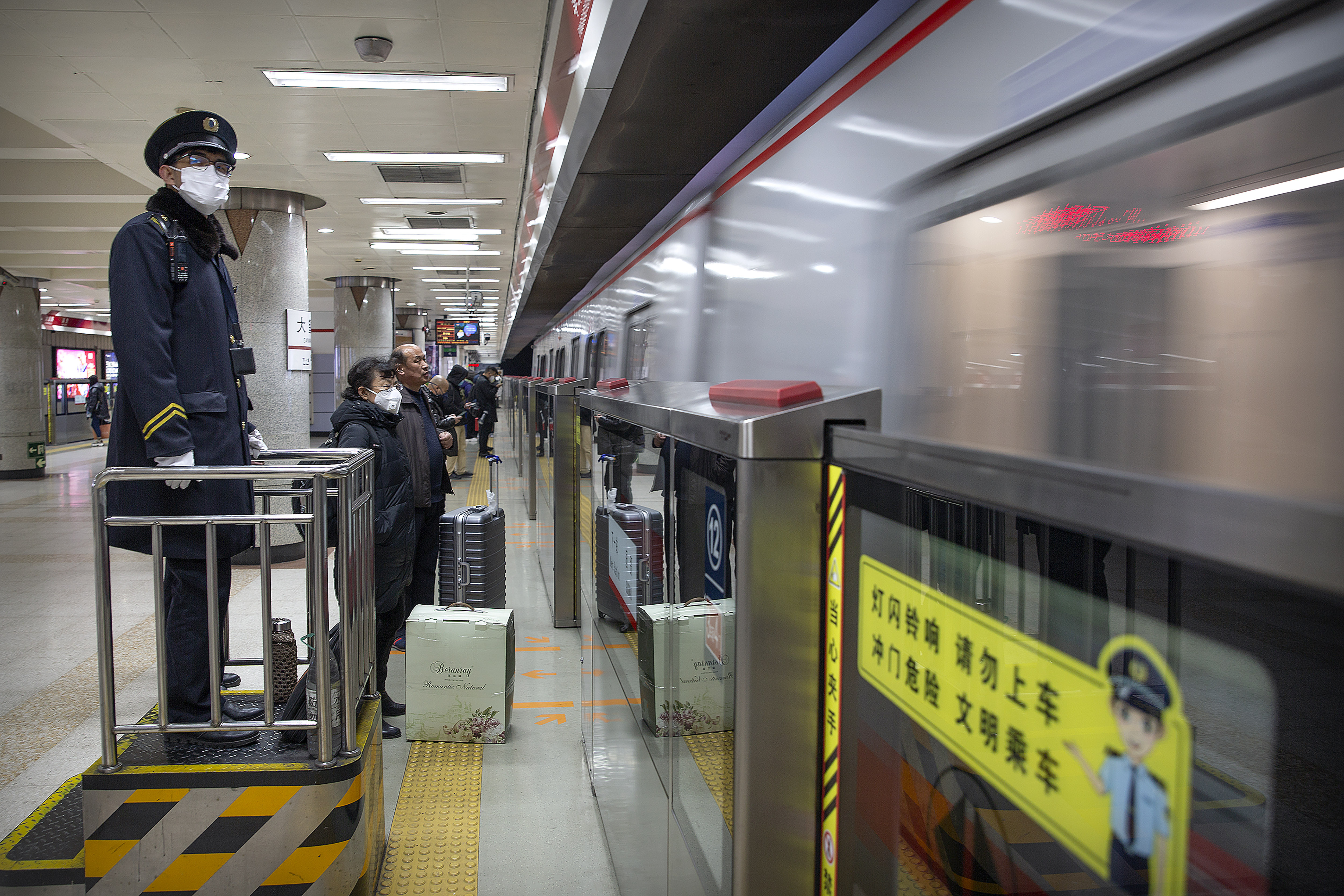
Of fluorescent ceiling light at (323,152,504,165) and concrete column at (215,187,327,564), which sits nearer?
fluorescent ceiling light at (323,152,504,165)

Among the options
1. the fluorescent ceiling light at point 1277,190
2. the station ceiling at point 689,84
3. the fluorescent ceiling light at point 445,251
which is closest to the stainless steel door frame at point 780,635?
the fluorescent ceiling light at point 1277,190

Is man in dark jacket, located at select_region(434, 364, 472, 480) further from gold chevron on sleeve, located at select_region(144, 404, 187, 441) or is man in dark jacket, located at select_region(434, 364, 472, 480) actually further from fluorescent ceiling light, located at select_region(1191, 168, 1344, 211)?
fluorescent ceiling light, located at select_region(1191, 168, 1344, 211)

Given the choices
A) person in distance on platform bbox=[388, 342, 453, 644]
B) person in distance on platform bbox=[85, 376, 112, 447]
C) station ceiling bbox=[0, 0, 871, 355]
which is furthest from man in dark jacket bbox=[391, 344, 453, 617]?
person in distance on platform bbox=[85, 376, 112, 447]

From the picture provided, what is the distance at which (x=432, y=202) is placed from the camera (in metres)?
9.08

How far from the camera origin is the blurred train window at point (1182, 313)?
102 cm

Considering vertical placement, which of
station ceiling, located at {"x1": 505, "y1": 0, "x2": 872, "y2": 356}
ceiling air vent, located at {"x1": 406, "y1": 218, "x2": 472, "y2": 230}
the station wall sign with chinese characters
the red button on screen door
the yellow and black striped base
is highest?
ceiling air vent, located at {"x1": 406, "y1": 218, "x2": 472, "y2": 230}

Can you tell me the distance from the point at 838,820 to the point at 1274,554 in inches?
32.8

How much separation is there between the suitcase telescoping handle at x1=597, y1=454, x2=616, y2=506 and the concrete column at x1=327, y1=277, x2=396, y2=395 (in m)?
13.6

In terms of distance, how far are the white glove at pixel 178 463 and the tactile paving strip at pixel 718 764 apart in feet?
5.39

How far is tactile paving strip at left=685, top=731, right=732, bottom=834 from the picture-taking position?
1.43 meters

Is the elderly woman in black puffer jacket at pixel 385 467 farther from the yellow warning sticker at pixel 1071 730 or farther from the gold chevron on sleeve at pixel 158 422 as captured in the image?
the yellow warning sticker at pixel 1071 730

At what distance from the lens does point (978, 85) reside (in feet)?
5.56

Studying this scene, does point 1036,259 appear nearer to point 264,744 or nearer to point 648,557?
point 648,557

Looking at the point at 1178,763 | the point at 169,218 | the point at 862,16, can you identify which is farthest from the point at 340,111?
the point at 1178,763
